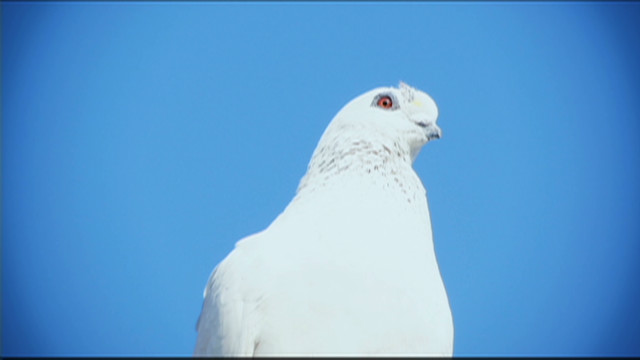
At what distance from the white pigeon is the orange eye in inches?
24.4

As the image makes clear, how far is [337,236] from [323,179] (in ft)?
2.26

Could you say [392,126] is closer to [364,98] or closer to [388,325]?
[364,98]

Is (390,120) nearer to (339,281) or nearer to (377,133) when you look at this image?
(377,133)

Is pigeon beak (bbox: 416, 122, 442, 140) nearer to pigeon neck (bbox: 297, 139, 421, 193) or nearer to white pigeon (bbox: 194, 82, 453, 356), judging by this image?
pigeon neck (bbox: 297, 139, 421, 193)

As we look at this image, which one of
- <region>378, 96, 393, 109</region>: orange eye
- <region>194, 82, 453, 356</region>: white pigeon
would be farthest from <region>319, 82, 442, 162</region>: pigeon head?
<region>194, 82, 453, 356</region>: white pigeon

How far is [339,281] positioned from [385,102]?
1.67 m

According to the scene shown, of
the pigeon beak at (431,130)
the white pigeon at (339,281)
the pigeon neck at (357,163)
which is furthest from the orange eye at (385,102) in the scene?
the white pigeon at (339,281)

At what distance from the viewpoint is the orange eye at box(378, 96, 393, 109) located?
417 cm

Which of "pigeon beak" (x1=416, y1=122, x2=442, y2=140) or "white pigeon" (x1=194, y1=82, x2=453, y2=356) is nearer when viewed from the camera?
"white pigeon" (x1=194, y1=82, x2=453, y2=356)

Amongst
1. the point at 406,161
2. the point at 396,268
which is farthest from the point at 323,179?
the point at 396,268

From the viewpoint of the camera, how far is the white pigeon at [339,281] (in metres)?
2.73

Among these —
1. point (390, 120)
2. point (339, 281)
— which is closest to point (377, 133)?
point (390, 120)

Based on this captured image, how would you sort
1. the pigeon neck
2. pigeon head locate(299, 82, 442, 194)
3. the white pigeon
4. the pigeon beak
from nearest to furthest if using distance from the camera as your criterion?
the white pigeon, the pigeon neck, pigeon head locate(299, 82, 442, 194), the pigeon beak

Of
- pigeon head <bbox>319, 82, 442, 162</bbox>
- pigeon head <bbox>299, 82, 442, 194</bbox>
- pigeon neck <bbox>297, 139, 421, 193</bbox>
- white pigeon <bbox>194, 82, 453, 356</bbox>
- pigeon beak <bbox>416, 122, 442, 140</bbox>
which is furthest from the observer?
pigeon beak <bbox>416, 122, 442, 140</bbox>
